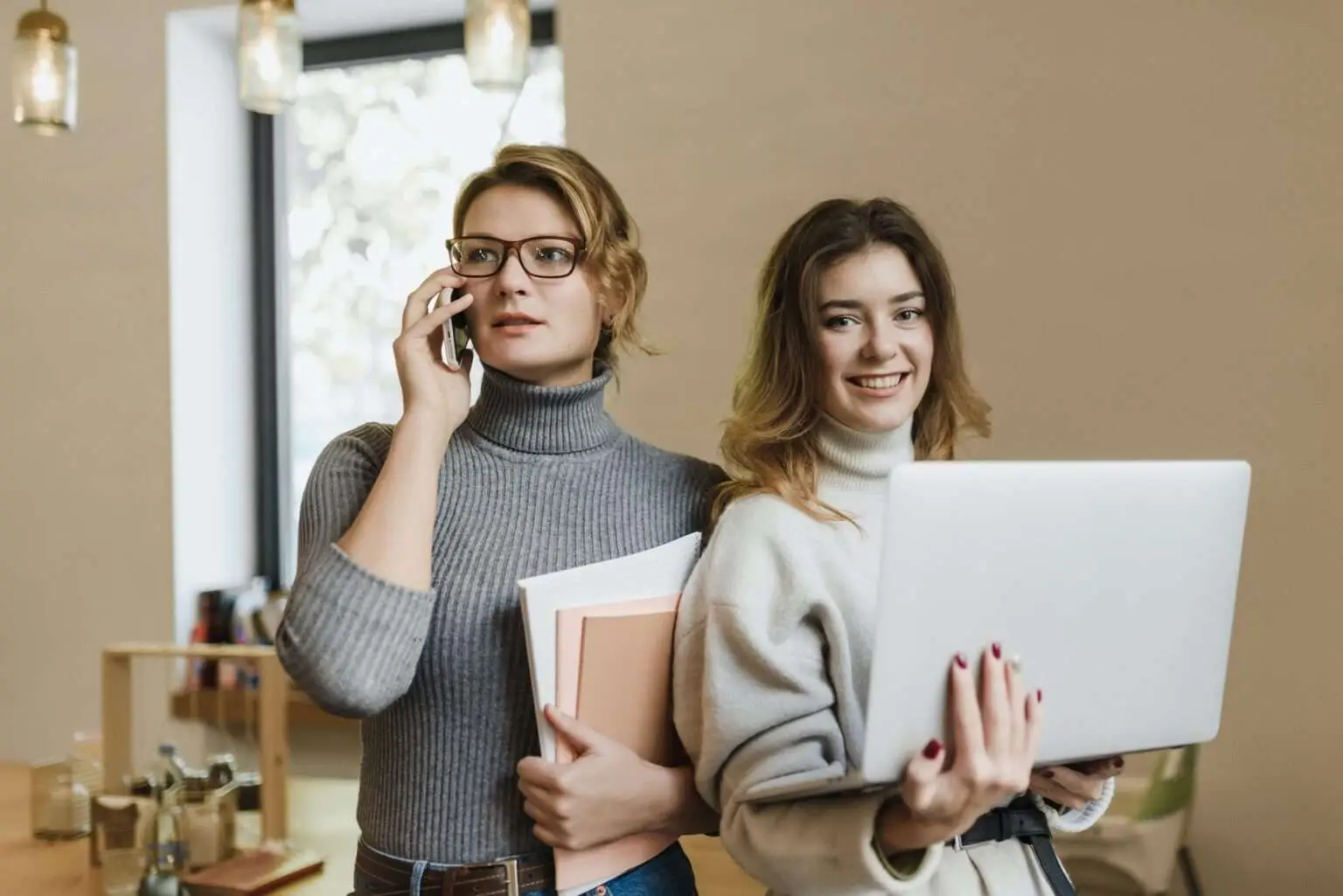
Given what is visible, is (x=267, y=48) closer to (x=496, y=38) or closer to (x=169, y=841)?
(x=496, y=38)

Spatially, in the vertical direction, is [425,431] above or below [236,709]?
above

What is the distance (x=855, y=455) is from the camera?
3.77ft

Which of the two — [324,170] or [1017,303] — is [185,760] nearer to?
[324,170]

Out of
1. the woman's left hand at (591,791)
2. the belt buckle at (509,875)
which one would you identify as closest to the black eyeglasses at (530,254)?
the woman's left hand at (591,791)

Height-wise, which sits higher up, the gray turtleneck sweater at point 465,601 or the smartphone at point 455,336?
the smartphone at point 455,336

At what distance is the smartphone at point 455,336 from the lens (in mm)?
1194

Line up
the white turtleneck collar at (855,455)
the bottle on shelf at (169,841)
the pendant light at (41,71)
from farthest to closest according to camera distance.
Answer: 1. the bottle on shelf at (169,841)
2. the pendant light at (41,71)
3. the white turtleneck collar at (855,455)

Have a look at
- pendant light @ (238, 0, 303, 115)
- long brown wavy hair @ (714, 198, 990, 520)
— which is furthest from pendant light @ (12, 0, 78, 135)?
long brown wavy hair @ (714, 198, 990, 520)

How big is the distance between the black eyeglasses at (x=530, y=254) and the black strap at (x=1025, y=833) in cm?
60

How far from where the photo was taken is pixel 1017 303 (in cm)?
247

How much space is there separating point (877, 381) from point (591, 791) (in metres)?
0.42

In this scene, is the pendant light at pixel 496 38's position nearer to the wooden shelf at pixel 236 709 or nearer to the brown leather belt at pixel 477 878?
the brown leather belt at pixel 477 878

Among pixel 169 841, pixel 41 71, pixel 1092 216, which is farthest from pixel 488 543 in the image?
pixel 1092 216

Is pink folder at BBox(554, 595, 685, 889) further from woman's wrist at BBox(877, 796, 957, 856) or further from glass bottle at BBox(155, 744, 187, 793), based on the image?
glass bottle at BBox(155, 744, 187, 793)
